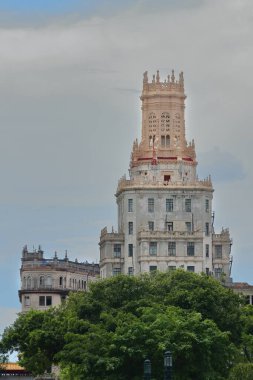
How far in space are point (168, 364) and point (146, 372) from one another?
32.4ft

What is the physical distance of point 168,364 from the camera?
169250mm

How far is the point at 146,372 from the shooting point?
178875mm
